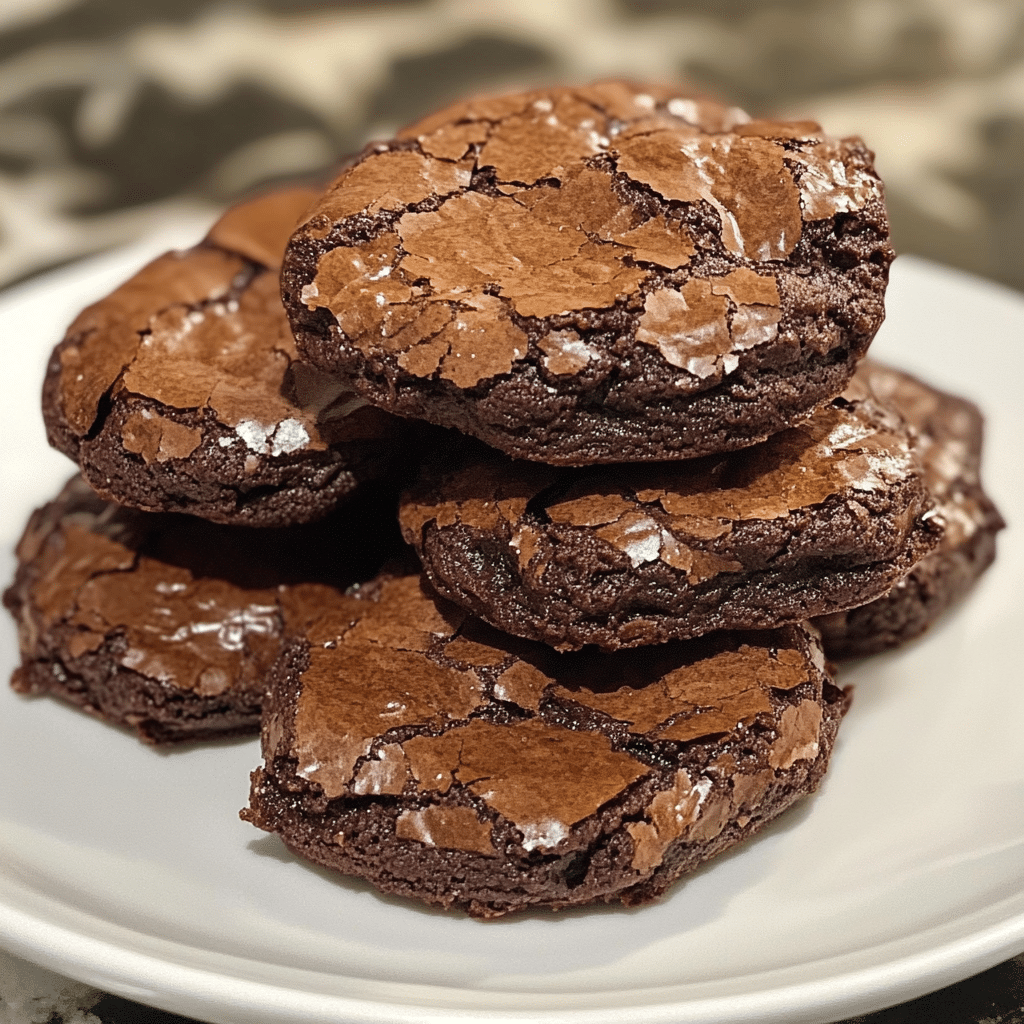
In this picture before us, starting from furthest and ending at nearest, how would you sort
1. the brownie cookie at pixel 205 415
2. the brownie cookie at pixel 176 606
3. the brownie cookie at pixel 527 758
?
1. the brownie cookie at pixel 176 606
2. the brownie cookie at pixel 205 415
3. the brownie cookie at pixel 527 758

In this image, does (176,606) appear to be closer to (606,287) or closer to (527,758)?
(527,758)

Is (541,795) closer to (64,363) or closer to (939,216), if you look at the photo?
(64,363)

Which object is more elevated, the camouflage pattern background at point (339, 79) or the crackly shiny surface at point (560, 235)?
the crackly shiny surface at point (560, 235)

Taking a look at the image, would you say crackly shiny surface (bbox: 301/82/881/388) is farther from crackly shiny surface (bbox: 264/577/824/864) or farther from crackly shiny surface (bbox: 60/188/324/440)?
crackly shiny surface (bbox: 264/577/824/864)

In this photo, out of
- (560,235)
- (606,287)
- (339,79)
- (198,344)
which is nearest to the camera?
(606,287)

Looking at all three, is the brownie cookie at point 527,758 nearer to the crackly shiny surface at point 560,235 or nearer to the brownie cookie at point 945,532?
the brownie cookie at point 945,532

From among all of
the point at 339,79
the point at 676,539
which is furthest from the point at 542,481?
the point at 339,79

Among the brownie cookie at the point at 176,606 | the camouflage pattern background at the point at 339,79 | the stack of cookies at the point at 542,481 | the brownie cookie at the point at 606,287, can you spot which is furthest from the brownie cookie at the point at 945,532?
the camouflage pattern background at the point at 339,79

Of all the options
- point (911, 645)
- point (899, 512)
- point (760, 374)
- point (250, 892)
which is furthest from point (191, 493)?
point (911, 645)
